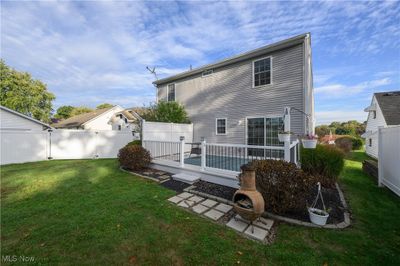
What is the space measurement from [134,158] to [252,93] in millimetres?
6942

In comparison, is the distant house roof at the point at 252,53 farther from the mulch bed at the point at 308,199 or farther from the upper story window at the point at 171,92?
the mulch bed at the point at 308,199

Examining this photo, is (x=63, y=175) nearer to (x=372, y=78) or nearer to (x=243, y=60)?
(x=243, y=60)

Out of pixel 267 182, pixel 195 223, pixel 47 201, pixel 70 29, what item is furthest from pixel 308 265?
pixel 70 29

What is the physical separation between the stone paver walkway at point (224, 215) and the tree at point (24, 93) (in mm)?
28302

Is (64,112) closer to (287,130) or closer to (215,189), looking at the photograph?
(215,189)

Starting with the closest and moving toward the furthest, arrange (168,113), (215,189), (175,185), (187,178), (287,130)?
(287,130)
(215,189)
(175,185)
(187,178)
(168,113)

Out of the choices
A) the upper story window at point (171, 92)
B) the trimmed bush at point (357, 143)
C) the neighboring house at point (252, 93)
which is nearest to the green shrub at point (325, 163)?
the neighboring house at point (252, 93)

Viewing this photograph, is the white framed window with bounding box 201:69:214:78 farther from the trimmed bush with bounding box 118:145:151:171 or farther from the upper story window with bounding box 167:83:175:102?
the trimmed bush with bounding box 118:145:151:171

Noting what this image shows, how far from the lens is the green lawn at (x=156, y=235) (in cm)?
244

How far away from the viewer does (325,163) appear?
593 cm

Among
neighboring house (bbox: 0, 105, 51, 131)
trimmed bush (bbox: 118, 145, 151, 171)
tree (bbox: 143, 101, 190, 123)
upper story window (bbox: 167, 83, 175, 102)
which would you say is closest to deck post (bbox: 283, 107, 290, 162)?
trimmed bush (bbox: 118, 145, 151, 171)

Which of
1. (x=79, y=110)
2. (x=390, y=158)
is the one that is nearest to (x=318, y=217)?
(x=390, y=158)

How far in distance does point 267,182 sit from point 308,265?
1.52 m

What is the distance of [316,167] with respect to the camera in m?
6.12
